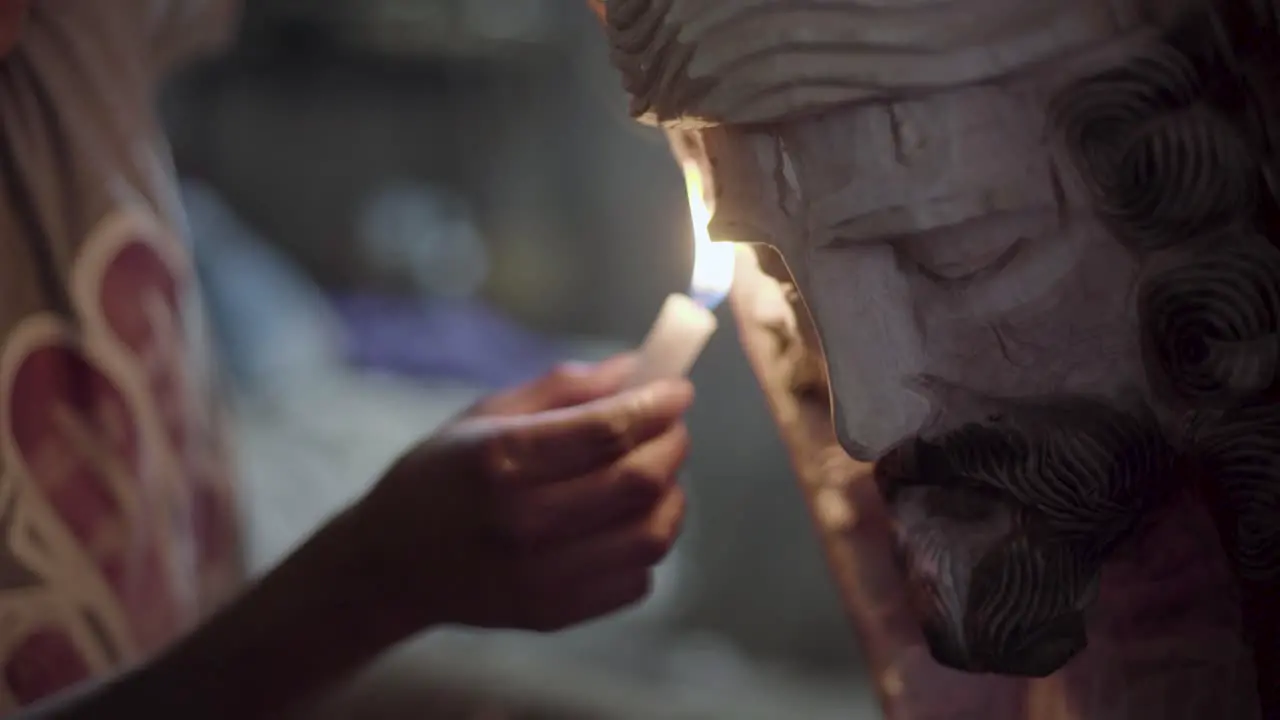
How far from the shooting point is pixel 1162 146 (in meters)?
0.39

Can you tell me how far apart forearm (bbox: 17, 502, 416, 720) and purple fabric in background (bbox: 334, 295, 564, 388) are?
1.60 meters

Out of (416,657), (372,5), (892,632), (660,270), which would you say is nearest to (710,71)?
(892,632)

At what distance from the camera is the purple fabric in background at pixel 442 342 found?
2.24m

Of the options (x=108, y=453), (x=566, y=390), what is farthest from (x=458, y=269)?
(x=566, y=390)

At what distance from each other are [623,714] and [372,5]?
1.61 meters

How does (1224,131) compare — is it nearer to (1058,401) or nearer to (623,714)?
(1058,401)

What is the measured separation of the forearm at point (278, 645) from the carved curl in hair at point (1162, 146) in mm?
340

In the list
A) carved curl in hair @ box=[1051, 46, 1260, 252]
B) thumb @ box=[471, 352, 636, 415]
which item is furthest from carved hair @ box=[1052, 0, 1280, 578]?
thumb @ box=[471, 352, 636, 415]

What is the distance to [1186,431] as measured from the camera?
41 cm

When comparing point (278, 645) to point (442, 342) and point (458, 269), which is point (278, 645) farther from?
point (458, 269)

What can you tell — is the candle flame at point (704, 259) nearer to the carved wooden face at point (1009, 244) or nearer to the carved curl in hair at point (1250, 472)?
the carved wooden face at point (1009, 244)

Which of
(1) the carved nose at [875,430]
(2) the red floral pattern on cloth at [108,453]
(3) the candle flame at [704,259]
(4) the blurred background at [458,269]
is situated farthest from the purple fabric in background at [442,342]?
(1) the carved nose at [875,430]

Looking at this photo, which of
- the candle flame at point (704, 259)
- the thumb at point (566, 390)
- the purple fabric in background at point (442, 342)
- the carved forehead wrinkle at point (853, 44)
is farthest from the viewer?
the purple fabric in background at point (442, 342)

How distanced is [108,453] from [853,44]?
1.81 feet
